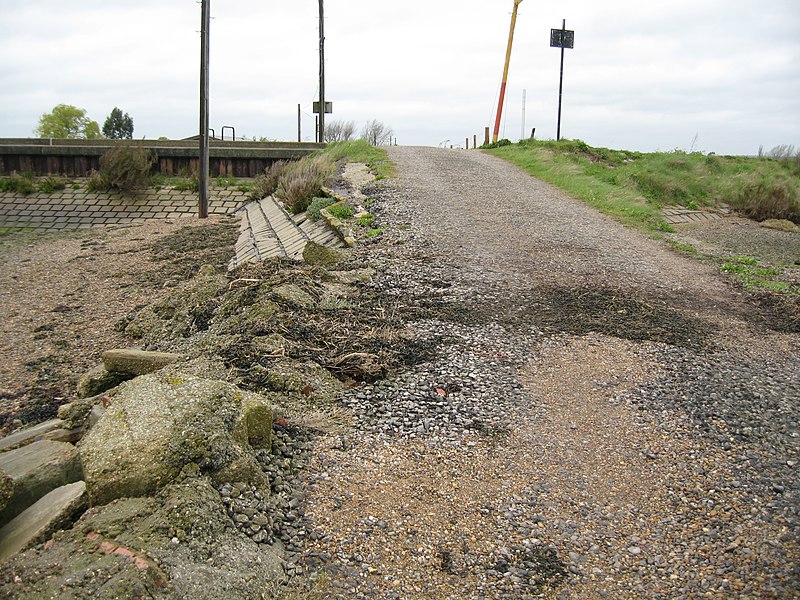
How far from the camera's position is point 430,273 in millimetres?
8492

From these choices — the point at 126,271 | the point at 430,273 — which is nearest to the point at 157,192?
the point at 126,271

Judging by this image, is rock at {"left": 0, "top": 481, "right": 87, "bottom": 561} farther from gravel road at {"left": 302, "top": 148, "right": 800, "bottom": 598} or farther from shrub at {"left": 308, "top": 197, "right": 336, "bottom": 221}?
shrub at {"left": 308, "top": 197, "right": 336, "bottom": 221}

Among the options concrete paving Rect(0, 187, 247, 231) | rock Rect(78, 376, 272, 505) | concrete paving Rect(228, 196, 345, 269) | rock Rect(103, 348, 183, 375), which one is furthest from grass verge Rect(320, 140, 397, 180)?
rock Rect(78, 376, 272, 505)

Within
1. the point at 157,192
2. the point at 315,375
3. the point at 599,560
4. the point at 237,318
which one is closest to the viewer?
the point at 599,560

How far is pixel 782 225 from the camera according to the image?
47.6 ft

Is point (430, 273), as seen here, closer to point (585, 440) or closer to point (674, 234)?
point (585, 440)

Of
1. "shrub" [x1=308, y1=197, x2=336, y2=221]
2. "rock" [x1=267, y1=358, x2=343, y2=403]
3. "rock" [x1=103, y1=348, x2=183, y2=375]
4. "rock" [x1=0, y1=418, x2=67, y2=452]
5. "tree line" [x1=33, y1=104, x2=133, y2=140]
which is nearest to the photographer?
"rock" [x1=0, y1=418, x2=67, y2=452]

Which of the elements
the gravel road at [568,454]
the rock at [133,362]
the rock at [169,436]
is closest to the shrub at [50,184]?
the gravel road at [568,454]

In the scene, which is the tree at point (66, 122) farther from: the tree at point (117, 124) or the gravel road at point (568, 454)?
the gravel road at point (568, 454)

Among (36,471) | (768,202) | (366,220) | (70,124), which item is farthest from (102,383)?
(70,124)

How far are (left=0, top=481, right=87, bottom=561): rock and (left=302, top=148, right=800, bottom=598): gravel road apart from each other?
3.75 ft

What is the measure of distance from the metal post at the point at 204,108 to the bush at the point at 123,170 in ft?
7.54

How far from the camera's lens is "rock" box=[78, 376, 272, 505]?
3.40 metres

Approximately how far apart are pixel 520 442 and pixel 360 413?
1149 millimetres
